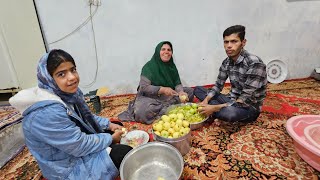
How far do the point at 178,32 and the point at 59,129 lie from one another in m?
2.42

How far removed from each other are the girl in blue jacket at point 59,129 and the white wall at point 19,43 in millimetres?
2077

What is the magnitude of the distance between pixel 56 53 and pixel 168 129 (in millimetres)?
1054

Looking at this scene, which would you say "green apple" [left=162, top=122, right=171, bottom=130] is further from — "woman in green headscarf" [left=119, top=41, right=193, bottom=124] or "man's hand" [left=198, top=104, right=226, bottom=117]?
"woman in green headscarf" [left=119, top=41, right=193, bottom=124]

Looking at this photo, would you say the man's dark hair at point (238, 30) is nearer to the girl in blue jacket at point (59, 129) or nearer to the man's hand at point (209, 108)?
the man's hand at point (209, 108)

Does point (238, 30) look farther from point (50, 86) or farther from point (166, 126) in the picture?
point (50, 86)

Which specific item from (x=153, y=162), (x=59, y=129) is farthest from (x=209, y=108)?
(x=59, y=129)

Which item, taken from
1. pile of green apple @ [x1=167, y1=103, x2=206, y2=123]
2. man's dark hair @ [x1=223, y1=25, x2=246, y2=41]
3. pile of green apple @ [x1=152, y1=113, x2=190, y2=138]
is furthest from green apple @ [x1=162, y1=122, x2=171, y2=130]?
man's dark hair @ [x1=223, y1=25, x2=246, y2=41]

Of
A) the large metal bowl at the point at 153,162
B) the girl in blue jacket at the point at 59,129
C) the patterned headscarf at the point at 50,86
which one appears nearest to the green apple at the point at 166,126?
the large metal bowl at the point at 153,162

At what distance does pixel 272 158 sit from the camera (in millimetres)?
1749

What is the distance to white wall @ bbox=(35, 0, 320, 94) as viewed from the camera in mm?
2920

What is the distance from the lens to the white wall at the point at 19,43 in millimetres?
2797

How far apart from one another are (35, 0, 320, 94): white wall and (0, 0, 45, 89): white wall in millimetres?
158

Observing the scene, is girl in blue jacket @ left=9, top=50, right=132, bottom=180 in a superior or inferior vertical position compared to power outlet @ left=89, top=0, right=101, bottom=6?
inferior

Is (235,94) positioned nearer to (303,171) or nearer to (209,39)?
(303,171)
